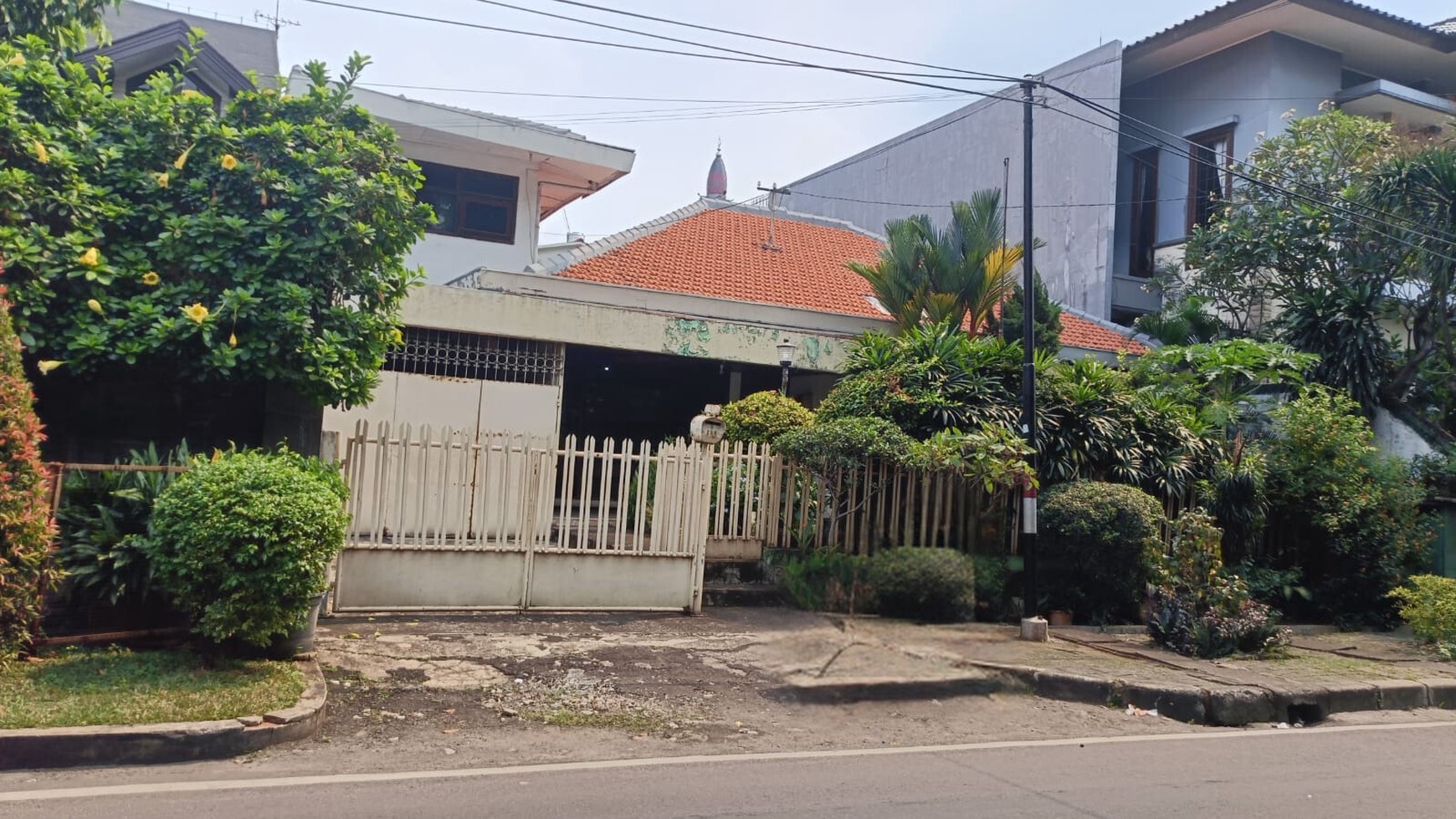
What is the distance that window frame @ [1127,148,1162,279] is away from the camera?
2188cm

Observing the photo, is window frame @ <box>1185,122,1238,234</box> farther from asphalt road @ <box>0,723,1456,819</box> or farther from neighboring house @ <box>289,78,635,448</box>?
asphalt road @ <box>0,723,1456,819</box>

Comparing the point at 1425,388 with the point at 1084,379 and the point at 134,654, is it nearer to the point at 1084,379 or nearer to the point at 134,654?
the point at 1084,379

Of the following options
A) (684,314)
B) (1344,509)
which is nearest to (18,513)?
(684,314)

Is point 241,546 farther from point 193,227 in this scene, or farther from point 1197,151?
point 1197,151

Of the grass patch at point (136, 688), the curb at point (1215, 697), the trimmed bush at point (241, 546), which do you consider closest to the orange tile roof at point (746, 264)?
the curb at point (1215, 697)

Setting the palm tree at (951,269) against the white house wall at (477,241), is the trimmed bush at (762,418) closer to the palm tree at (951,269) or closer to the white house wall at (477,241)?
the palm tree at (951,269)

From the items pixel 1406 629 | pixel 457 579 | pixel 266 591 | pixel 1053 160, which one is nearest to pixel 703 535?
pixel 457 579

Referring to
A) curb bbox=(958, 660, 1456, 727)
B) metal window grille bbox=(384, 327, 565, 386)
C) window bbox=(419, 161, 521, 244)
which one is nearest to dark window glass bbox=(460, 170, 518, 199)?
window bbox=(419, 161, 521, 244)

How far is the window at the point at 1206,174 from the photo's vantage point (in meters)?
20.1

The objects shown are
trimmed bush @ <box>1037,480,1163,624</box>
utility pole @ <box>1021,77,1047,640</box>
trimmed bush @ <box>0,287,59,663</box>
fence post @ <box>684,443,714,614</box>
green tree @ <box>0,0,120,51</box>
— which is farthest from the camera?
trimmed bush @ <box>1037,480,1163,624</box>

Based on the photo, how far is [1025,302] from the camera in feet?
35.2

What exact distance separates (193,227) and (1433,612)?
12.4 metres

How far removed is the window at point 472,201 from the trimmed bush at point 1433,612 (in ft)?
43.0

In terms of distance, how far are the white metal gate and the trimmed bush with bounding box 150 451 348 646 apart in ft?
6.80
